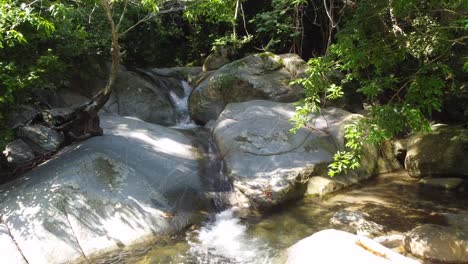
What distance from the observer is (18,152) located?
8.22 meters

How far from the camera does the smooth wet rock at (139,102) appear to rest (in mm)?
12609

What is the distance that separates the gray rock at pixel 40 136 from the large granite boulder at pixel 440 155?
7.94 meters

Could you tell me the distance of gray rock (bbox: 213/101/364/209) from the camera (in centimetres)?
794

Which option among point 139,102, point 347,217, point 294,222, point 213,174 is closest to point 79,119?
point 213,174

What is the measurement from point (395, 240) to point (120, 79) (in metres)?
9.84

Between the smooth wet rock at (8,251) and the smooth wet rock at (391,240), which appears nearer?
the smooth wet rock at (8,251)

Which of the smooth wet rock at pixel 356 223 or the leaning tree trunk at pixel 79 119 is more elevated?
the leaning tree trunk at pixel 79 119

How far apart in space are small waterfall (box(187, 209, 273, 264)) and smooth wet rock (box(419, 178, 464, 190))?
4391 millimetres

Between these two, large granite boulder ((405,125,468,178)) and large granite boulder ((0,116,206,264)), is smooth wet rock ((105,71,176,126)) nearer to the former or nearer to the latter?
large granite boulder ((0,116,206,264))

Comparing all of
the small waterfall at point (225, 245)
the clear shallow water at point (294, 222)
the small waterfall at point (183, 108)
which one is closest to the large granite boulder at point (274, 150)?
the clear shallow water at point (294, 222)

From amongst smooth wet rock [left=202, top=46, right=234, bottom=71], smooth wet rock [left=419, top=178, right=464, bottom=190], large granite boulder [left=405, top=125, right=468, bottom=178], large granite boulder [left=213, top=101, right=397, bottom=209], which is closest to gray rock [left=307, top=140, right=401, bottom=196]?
large granite boulder [left=213, top=101, right=397, bottom=209]

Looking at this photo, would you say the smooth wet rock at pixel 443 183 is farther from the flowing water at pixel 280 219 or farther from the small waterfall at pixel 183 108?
Result: the small waterfall at pixel 183 108

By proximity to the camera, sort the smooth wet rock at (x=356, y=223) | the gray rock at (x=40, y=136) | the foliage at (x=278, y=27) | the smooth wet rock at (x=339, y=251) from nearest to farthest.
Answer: the smooth wet rock at (x=339, y=251) → the smooth wet rock at (x=356, y=223) → the gray rock at (x=40, y=136) → the foliage at (x=278, y=27)

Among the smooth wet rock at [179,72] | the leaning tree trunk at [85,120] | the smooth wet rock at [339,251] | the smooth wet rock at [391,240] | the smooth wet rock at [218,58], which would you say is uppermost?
the smooth wet rock at [218,58]
